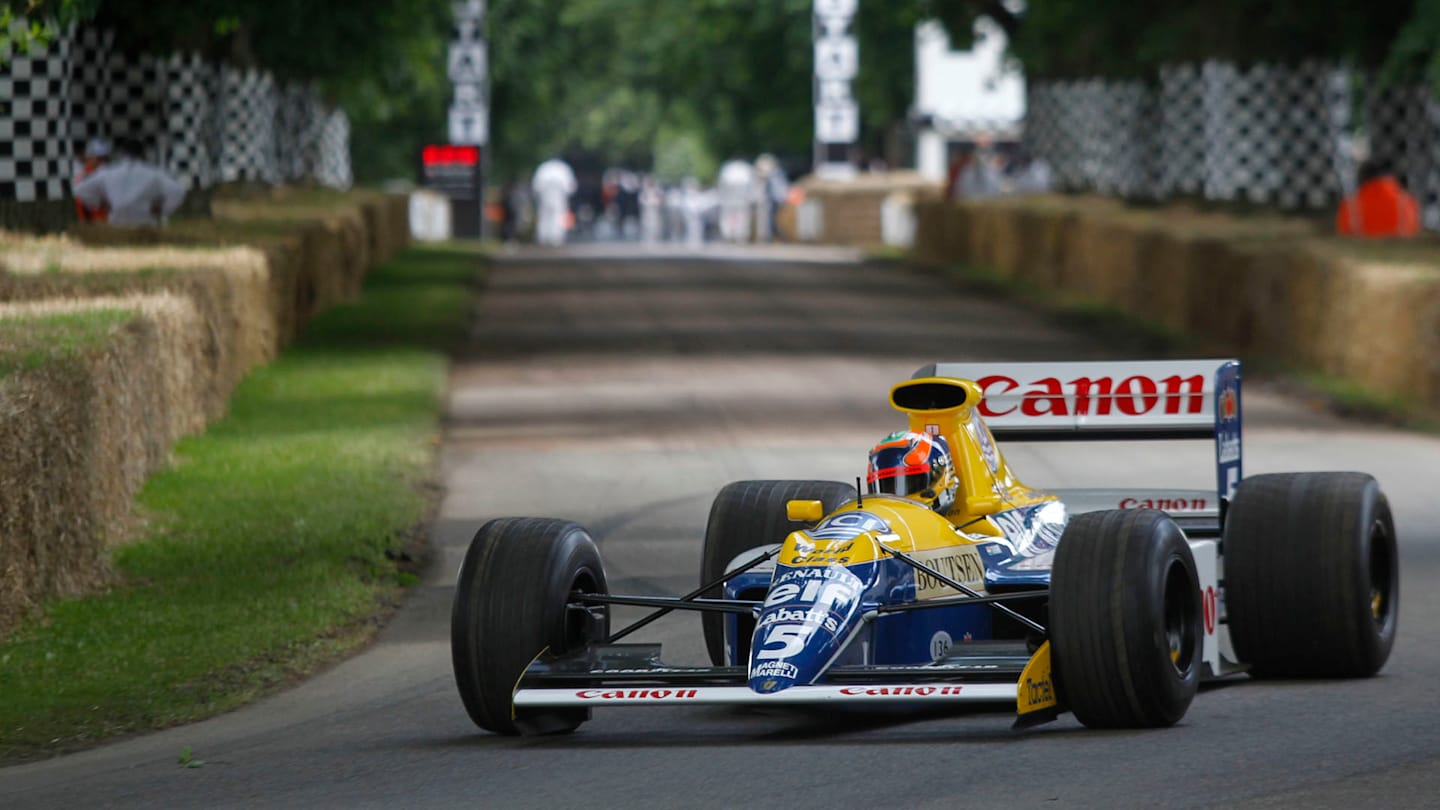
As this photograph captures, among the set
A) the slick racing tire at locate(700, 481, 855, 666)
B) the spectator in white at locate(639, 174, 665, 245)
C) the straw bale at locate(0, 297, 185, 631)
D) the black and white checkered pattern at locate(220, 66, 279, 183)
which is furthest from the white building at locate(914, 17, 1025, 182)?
the slick racing tire at locate(700, 481, 855, 666)

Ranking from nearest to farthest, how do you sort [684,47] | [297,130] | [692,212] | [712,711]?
[712,711], [297,130], [692,212], [684,47]

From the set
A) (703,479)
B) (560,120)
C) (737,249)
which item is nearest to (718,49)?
(737,249)

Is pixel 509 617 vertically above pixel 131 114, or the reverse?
pixel 131 114

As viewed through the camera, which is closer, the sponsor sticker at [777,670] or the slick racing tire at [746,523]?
the sponsor sticker at [777,670]

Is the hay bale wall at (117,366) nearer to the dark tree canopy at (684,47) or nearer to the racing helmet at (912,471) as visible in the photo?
the dark tree canopy at (684,47)

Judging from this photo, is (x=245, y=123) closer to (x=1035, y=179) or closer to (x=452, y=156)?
(x=1035, y=179)

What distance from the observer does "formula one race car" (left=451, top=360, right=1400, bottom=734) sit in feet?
23.9

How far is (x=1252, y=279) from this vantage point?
883 inches

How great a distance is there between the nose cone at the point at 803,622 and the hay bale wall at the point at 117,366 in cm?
351

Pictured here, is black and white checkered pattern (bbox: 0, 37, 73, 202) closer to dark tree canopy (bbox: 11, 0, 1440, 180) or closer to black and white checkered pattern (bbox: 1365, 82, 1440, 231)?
dark tree canopy (bbox: 11, 0, 1440, 180)

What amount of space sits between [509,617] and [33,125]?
14143mm

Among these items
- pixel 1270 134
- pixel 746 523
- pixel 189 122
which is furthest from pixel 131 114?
pixel 746 523

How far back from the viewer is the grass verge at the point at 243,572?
8812mm

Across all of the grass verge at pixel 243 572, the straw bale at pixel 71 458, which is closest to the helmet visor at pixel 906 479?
the grass verge at pixel 243 572
